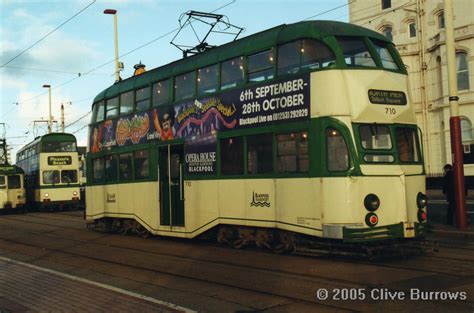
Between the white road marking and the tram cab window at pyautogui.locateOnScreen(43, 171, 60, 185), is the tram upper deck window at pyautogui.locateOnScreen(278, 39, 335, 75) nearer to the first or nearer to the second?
the white road marking

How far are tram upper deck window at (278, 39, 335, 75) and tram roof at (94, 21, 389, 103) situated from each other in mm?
135

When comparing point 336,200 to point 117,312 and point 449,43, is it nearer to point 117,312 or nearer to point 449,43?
point 117,312

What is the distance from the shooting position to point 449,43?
1432 cm

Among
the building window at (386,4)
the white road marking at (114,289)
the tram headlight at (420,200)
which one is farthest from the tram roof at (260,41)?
the building window at (386,4)

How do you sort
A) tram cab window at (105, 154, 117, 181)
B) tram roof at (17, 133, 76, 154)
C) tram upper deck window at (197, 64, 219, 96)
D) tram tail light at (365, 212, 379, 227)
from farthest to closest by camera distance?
tram roof at (17, 133, 76, 154)
tram cab window at (105, 154, 117, 181)
tram upper deck window at (197, 64, 219, 96)
tram tail light at (365, 212, 379, 227)

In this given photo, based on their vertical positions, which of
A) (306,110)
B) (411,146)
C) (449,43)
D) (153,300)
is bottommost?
(153,300)

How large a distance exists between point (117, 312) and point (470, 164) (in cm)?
2948

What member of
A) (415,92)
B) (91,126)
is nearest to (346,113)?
(91,126)

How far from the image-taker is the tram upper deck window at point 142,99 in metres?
15.4

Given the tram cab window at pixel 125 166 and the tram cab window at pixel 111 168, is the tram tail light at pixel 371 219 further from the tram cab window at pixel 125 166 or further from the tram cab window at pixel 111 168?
the tram cab window at pixel 111 168

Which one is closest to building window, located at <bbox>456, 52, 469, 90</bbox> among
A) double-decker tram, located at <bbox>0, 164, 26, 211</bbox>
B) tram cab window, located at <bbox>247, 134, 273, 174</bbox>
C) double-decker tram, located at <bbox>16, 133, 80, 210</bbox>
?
double-decker tram, located at <bbox>16, 133, 80, 210</bbox>

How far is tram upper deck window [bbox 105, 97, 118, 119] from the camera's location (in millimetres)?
17019

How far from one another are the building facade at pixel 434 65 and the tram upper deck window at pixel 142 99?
2279cm

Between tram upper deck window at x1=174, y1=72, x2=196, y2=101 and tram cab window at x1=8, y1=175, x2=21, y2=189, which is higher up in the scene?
tram upper deck window at x1=174, y1=72, x2=196, y2=101
